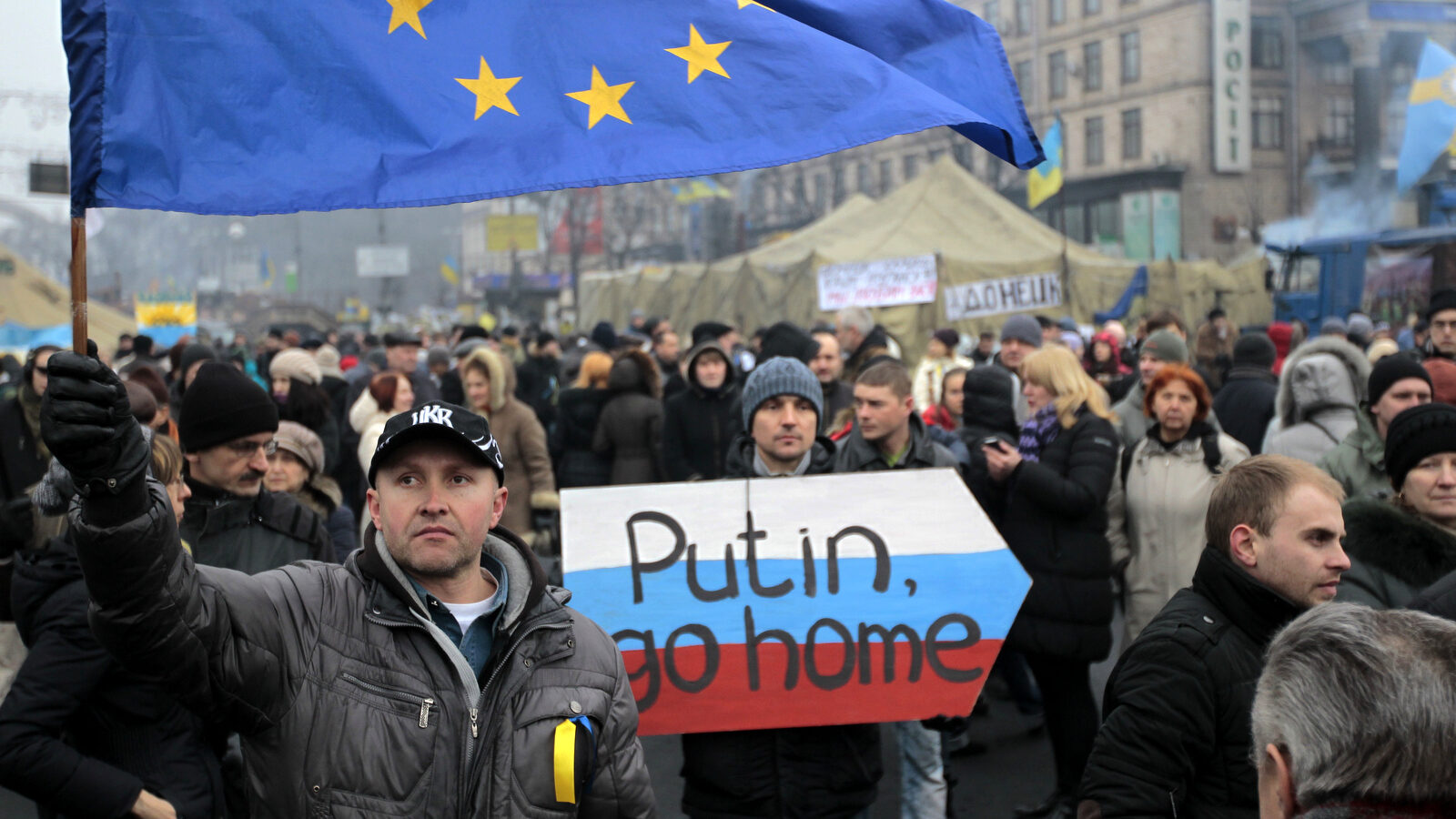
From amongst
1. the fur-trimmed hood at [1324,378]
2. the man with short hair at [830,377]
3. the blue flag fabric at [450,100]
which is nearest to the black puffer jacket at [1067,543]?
the fur-trimmed hood at [1324,378]

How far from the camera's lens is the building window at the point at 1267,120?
165 feet

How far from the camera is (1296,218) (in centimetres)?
5003

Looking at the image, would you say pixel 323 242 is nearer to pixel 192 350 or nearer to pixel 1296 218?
pixel 1296 218

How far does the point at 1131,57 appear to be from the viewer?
51906 millimetres

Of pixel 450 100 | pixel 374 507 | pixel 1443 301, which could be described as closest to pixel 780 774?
pixel 374 507

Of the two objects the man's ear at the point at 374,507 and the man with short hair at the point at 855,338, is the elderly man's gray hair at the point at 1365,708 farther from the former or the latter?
the man with short hair at the point at 855,338

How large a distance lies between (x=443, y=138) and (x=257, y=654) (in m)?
1.22

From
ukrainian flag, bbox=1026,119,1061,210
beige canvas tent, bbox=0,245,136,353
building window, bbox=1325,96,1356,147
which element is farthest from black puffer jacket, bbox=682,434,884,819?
building window, bbox=1325,96,1356,147

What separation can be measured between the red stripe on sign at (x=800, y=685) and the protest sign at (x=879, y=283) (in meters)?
12.6

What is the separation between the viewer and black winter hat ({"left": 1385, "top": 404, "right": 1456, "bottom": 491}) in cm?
339

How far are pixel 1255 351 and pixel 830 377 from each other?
2.64 meters

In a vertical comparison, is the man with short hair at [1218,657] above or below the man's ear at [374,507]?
below

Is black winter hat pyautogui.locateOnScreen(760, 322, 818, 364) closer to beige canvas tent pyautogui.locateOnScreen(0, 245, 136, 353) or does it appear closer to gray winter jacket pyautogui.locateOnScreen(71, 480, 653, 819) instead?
gray winter jacket pyautogui.locateOnScreen(71, 480, 653, 819)

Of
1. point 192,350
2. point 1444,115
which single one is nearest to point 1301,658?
point 192,350
